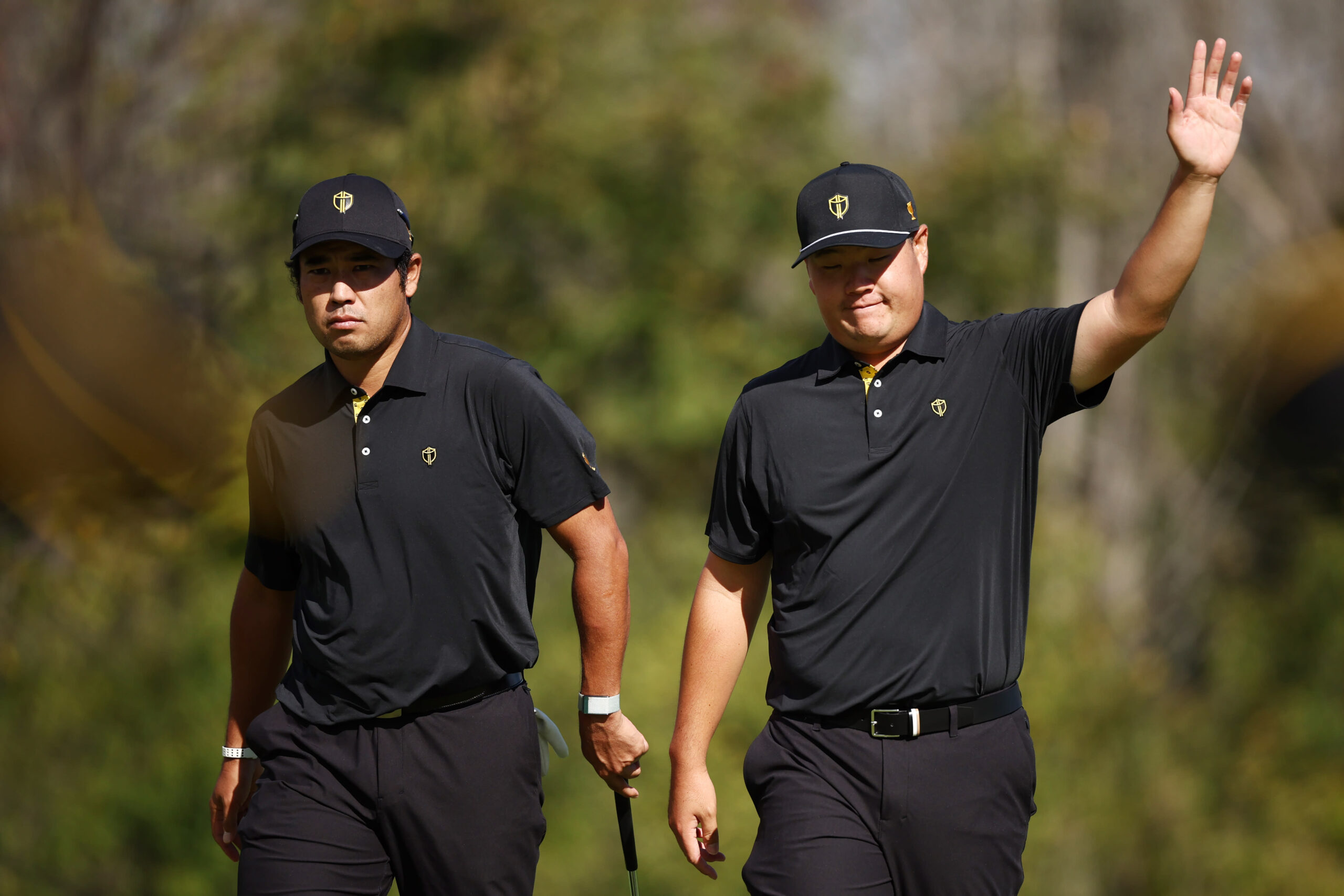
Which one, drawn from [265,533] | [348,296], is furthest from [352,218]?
[265,533]

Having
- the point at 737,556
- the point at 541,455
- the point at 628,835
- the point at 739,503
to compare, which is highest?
the point at 541,455

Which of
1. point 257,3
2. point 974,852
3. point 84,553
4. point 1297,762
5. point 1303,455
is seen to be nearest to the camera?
point 974,852

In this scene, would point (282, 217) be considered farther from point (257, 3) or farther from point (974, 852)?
point (974, 852)

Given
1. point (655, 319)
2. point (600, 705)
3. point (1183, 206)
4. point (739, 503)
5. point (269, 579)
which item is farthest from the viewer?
point (655, 319)

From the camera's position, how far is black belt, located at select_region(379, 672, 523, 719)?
3.32 meters

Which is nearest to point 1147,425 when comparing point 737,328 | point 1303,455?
point 737,328

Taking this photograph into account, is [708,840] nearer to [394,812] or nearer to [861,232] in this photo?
[394,812]

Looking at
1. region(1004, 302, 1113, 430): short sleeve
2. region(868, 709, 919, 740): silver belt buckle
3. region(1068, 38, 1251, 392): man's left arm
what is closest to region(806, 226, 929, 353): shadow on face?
region(1004, 302, 1113, 430): short sleeve

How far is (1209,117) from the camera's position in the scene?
2.90 meters

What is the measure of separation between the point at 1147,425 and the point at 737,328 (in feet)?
21.5

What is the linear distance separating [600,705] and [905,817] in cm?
79

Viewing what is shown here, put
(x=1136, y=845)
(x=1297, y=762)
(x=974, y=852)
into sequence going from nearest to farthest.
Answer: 1. (x=974, y=852)
2. (x=1136, y=845)
3. (x=1297, y=762)

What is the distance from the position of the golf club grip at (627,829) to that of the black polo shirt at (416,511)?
1.73ft

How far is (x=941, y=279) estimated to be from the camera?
15.9 m
